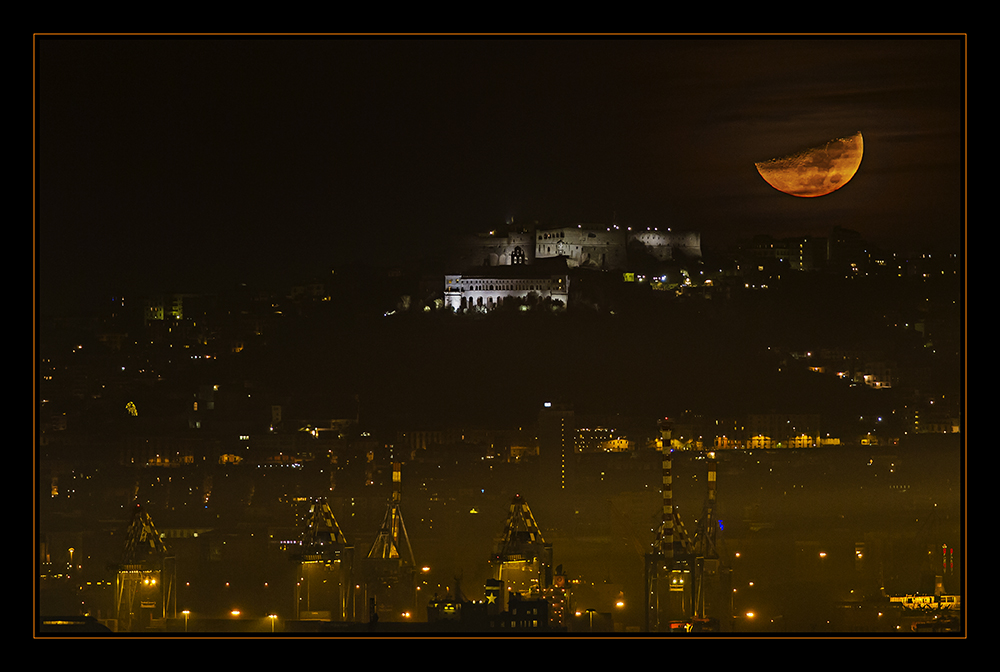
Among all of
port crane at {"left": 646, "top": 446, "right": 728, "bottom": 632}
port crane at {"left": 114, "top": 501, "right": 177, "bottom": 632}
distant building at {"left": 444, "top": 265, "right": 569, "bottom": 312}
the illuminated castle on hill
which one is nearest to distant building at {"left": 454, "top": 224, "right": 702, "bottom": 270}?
the illuminated castle on hill

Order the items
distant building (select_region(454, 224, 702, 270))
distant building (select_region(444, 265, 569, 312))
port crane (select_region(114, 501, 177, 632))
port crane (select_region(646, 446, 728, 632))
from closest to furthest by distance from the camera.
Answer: distant building (select_region(454, 224, 702, 270)), port crane (select_region(114, 501, 177, 632)), distant building (select_region(444, 265, 569, 312)), port crane (select_region(646, 446, 728, 632))

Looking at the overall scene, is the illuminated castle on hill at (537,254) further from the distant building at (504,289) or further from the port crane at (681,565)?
the port crane at (681,565)

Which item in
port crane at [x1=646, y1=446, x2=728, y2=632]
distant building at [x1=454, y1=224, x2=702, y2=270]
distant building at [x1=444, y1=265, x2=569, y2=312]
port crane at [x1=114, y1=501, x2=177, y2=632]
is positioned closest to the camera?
distant building at [x1=454, y1=224, x2=702, y2=270]

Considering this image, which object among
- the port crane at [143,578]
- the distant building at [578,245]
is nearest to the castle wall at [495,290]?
the distant building at [578,245]

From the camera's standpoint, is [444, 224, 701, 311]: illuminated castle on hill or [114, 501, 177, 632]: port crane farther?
[114, 501, 177, 632]: port crane

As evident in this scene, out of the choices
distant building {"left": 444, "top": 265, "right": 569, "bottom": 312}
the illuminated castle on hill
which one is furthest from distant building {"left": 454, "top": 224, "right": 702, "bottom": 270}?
distant building {"left": 444, "top": 265, "right": 569, "bottom": 312}

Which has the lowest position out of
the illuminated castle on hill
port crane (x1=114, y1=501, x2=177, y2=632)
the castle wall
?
port crane (x1=114, y1=501, x2=177, y2=632)

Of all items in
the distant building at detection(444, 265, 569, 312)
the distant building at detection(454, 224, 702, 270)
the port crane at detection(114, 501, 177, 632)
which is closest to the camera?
the distant building at detection(454, 224, 702, 270)

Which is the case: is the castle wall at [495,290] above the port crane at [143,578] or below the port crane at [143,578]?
above

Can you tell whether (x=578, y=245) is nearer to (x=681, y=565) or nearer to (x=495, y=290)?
(x=495, y=290)

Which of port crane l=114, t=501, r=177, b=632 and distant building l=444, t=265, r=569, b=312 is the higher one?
distant building l=444, t=265, r=569, b=312

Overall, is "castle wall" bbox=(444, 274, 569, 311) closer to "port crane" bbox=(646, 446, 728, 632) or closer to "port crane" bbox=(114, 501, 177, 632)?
"port crane" bbox=(646, 446, 728, 632)

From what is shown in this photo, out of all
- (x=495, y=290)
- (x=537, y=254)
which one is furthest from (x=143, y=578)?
(x=537, y=254)

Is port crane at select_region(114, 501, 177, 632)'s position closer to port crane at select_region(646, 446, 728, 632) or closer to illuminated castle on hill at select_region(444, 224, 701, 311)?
illuminated castle on hill at select_region(444, 224, 701, 311)
